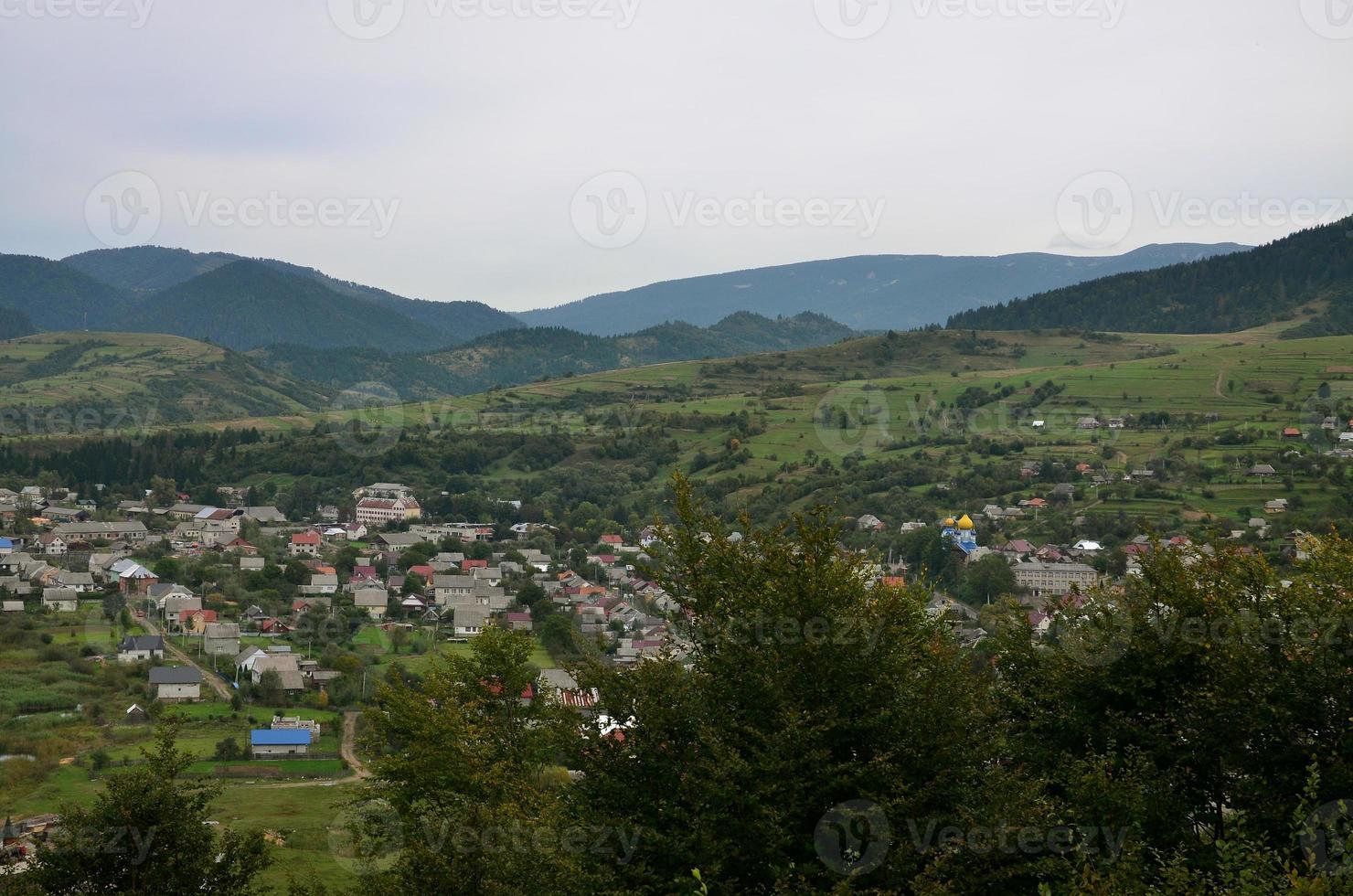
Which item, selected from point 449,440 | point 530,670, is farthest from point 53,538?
point 530,670

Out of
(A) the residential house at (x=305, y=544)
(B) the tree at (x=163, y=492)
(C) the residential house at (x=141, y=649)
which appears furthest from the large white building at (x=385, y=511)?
(C) the residential house at (x=141, y=649)

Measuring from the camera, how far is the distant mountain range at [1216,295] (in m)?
121

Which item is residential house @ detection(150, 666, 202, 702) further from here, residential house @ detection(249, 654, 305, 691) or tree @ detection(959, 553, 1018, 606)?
tree @ detection(959, 553, 1018, 606)

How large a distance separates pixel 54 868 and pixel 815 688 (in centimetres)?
739

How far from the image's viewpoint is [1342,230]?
125438 millimetres

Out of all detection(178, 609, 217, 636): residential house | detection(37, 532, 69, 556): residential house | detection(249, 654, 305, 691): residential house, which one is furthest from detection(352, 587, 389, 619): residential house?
detection(37, 532, 69, 556): residential house

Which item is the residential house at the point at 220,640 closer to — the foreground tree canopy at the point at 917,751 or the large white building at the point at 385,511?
the foreground tree canopy at the point at 917,751

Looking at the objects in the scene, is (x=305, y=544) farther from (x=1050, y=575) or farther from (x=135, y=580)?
(x=1050, y=575)

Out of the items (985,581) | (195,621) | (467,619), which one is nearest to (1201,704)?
(985,581)

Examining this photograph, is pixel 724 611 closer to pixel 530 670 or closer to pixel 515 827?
pixel 515 827

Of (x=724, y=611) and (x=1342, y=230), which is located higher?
(x=1342, y=230)

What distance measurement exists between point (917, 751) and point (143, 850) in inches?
291

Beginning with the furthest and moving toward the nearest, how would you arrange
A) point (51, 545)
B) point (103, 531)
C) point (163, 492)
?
point (163, 492) < point (103, 531) < point (51, 545)

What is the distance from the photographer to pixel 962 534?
52.6 m
